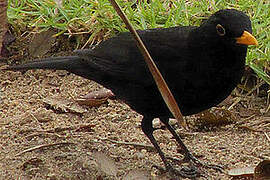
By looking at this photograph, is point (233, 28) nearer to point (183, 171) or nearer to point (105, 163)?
point (183, 171)

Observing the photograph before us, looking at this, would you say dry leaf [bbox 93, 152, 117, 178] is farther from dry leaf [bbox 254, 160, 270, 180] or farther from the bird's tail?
dry leaf [bbox 254, 160, 270, 180]

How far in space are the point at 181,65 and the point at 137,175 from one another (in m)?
0.65

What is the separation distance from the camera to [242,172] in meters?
3.28

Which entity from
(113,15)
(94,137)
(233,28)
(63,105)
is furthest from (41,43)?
(233,28)

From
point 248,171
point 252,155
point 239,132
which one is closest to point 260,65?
point 239,132

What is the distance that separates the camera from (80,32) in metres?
4.60

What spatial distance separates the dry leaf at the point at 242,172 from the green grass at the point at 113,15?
4.20ft

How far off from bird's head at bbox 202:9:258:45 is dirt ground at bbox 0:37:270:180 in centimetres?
78

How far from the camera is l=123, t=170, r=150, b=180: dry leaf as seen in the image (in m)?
3.28

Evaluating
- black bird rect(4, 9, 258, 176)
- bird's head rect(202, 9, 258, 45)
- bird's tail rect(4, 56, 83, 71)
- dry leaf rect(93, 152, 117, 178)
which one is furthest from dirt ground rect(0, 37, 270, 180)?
bird's head rect(202, 9, 258, 45)

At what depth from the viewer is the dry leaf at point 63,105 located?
163 inches

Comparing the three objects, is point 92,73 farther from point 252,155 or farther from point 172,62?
point 252,155

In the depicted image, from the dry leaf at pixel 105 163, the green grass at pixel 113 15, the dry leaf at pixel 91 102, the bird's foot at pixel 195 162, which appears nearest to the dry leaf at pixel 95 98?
the dry leaf at pixel 91 102

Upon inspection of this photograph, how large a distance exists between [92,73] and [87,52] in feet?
0.49
